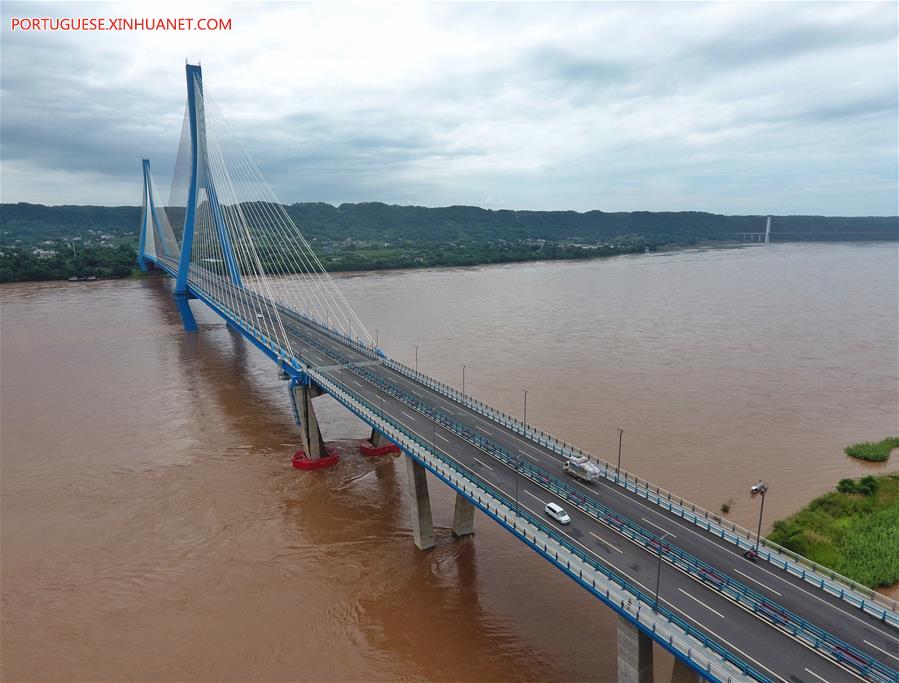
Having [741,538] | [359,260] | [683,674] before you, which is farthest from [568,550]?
[359,260]

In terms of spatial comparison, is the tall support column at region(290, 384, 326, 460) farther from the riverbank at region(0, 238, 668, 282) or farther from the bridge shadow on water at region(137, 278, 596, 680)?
the riverbank at region(0, 238, 668, 282)

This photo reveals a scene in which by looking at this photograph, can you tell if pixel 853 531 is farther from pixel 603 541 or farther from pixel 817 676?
pixel 817 676

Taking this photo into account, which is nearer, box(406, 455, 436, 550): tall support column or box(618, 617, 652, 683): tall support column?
box(618, 617, 652, 683): tall support column

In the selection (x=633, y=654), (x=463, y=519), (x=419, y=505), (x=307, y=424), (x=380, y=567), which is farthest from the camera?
(x=307, y=424)

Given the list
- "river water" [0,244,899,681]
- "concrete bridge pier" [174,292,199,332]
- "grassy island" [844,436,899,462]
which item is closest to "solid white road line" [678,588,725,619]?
"river water" [0,244,899,681]

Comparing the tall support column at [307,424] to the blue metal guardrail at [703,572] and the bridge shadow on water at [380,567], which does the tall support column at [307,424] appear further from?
the blue metal guardrail at [703,572]

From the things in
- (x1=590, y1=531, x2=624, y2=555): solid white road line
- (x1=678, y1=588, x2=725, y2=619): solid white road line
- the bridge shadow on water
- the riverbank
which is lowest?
the bridge shadow on water

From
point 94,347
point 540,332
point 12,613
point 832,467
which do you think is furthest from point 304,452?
point 94,347
